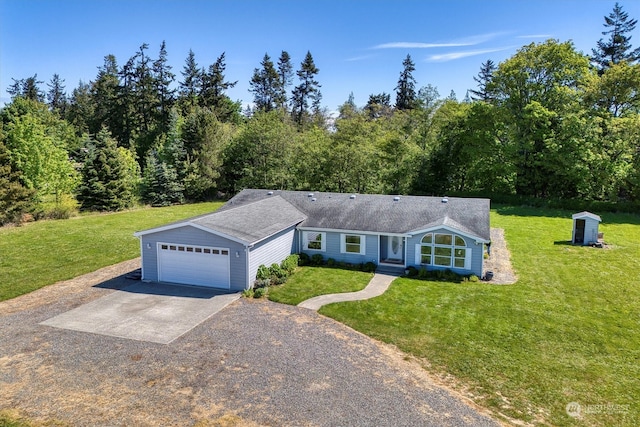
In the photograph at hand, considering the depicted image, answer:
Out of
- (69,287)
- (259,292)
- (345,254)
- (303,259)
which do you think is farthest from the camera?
(303,259)

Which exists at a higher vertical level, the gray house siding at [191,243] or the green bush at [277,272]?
the gray house siding at [191,243]

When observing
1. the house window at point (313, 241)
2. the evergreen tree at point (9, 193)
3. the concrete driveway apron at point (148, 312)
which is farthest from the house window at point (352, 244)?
the evergreen tree at point (9, 193)

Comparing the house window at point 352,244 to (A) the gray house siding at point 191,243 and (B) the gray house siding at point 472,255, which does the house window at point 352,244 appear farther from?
(A) the gray house siding at point 191,243

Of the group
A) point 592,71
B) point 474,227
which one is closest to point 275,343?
point 474,227

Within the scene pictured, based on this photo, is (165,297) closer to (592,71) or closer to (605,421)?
(605,421)

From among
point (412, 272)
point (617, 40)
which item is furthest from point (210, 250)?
point (617, 40)

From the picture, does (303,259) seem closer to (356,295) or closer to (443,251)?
(356,295)
